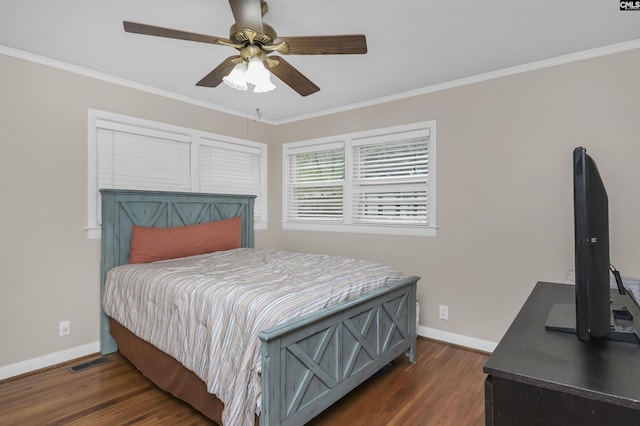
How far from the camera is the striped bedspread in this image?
1.70 meters

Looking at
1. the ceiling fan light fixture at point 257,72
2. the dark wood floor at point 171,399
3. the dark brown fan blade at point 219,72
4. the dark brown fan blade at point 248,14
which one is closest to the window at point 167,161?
the dark wood floor at point 171,399

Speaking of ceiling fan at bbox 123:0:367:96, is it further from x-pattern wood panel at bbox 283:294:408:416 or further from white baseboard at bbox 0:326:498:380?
white baseboard at bbox 0:326:498:380

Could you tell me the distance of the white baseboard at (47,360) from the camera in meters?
2.59

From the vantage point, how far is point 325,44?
1.88 m

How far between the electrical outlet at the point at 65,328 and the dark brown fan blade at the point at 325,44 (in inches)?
111

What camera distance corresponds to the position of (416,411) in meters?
2.18

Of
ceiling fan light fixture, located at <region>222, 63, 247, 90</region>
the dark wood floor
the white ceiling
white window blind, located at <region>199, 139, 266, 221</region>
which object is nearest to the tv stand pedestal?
the dark wood floor

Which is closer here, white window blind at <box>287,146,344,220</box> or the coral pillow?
the coral pillow

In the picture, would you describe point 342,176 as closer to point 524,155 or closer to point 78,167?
point 524,155

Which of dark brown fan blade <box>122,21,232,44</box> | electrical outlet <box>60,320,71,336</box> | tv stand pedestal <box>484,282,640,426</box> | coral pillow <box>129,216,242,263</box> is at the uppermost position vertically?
dark brown fan blade <box>122,21,232,44</box>

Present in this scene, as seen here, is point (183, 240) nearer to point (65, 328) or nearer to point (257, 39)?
point (65, 328)

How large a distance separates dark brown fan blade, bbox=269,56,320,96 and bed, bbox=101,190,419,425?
4.90ft

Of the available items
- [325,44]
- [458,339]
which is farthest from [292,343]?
[458,339]

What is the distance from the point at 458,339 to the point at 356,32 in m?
2.79
